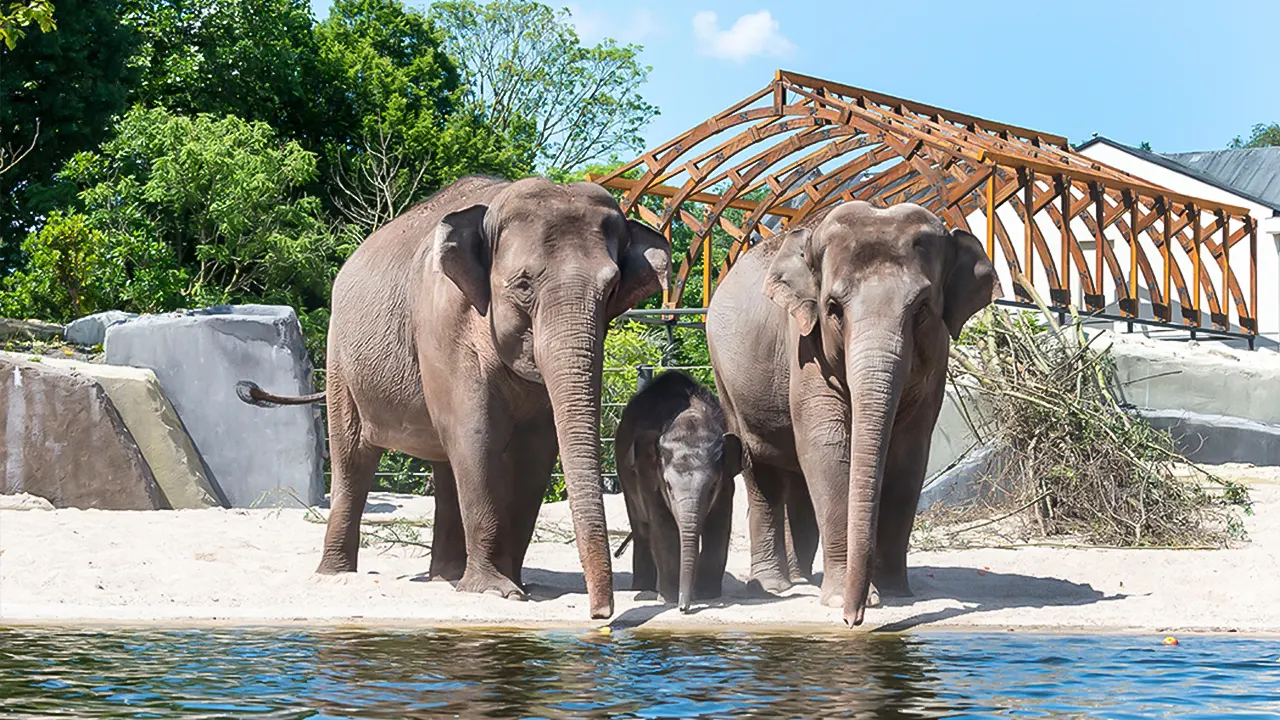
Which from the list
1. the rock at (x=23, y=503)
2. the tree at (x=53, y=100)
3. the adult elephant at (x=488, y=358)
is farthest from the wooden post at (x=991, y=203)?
the tree at (x=53, y=100)

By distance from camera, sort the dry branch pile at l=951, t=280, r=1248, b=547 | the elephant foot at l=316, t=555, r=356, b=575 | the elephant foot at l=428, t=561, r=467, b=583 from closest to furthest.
→ the elephant foot at l=428, t=561, r=467, b=583, the elephant foot at l=316, t=555, r=356, b=575, the dry branch pile at l=951, t=280, r=1248, b=547

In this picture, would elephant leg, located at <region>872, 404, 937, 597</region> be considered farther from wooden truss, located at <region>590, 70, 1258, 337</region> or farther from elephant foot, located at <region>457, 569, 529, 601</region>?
wooden truss, located at <region>590, 70, 1258, 337</region>

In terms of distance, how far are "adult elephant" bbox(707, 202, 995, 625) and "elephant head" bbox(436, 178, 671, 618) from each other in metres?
0.86

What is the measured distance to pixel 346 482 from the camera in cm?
1048

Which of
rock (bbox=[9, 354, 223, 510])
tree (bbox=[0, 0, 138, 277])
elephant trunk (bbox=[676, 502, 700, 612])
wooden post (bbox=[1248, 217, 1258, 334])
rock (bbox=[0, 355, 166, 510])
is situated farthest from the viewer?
tree (bbox=[0, 0, 138, 277])

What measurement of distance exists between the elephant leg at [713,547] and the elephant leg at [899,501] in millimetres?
822

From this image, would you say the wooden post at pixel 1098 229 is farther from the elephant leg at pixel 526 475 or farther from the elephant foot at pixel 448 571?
the elephant leg at pixel 526 475

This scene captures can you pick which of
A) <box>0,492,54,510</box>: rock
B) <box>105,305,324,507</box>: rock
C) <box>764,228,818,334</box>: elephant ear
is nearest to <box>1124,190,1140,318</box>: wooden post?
<box>105,305,324,507</box>: rock

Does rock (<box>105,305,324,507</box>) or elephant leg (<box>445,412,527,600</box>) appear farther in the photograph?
rock (<box>105,305,324,507</box>)

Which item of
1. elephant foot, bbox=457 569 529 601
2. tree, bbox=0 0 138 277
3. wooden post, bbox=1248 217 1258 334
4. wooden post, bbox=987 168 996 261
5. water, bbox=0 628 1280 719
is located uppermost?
tree, bbox=0 0 138 277

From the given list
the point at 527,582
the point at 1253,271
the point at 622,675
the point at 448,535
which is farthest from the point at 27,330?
the point at 1253,271

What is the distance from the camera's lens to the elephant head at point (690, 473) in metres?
8.47

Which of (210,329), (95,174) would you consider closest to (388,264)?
(210,329)

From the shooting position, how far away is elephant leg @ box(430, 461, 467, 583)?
10328mm
